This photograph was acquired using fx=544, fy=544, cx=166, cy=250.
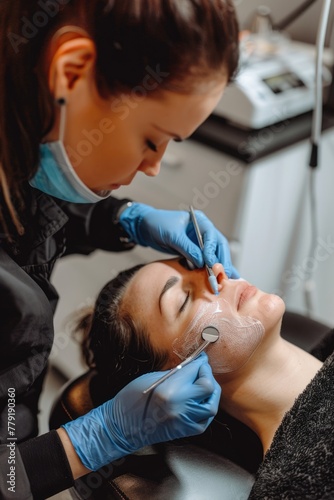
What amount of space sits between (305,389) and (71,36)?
0.82 meters

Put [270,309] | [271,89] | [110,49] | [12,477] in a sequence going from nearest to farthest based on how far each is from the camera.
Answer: [110,49] < [12,477] < [270,309] < [271,89]

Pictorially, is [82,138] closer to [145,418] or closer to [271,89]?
[145,418]

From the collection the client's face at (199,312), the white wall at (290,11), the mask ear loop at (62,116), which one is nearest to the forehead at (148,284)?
the client's face at (199,312)

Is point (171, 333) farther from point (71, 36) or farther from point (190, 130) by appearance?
point (71, 36)

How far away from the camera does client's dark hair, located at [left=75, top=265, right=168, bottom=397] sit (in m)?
1.18

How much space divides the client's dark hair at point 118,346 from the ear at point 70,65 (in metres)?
0.56

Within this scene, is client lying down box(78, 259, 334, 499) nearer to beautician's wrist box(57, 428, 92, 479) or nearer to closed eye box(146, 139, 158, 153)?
beautician's wrist box(57, 428, 92, 479)

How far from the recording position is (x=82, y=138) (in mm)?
868

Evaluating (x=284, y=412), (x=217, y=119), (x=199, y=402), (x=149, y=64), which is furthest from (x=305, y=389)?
(x=217, y=119)

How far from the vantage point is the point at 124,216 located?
4.64 ft

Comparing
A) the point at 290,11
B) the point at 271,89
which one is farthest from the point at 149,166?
the point at 290,11

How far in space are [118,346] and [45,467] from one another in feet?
1.07

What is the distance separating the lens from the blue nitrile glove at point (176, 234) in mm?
1258

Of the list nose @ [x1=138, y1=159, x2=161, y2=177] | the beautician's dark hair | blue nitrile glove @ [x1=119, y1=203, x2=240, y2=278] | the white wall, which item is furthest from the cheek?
the white wall
